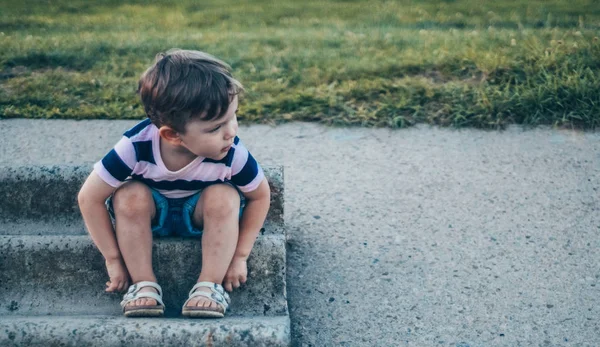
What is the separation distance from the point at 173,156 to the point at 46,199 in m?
0.81

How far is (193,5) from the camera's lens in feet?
27.4

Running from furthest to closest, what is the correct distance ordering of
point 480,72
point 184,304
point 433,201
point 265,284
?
point 480,72 < point 433,201 < point 265,284 < point 184,304

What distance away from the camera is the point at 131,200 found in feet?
8.66

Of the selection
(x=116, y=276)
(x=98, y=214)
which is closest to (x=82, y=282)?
(x=116, y=276)

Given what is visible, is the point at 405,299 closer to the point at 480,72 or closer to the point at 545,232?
the point at 545,232

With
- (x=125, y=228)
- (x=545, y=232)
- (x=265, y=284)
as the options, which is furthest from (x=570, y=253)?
(x=125, y=228)

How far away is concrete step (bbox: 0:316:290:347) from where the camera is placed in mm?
2324

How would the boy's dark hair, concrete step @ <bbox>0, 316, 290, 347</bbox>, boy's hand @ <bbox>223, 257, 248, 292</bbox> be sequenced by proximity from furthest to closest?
boy's hand @ <bbox>223, 257, 248, 292</bbox>, the boy's dark hair, concrete step @ <bbox>0, 316, 290, 347</bbox>

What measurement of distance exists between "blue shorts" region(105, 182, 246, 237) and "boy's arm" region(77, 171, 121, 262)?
0.23 feet

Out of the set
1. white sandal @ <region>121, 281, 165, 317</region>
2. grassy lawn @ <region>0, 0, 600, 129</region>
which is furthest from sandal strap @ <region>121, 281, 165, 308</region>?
grassy lawn @ <region>0, 0, 600, 129</region>

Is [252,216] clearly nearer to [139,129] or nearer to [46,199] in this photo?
[139,129]

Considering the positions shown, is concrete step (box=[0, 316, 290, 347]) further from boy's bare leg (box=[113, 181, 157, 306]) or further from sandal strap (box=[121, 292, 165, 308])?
boy's bare leg (box=[113, 181, 157, 306])

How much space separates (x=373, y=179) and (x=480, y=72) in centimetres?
166

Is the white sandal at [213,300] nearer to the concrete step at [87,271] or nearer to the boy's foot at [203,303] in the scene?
the boy's foot at [203,303]
